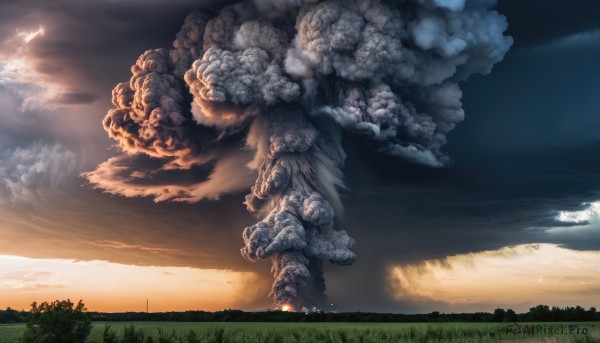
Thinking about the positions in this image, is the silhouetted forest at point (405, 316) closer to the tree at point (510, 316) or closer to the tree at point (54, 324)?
the tree at point (510, 316)

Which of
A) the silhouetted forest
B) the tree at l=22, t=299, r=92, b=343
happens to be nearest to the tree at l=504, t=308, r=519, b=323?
the silhouetted forest

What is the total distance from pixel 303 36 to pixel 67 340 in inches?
2500

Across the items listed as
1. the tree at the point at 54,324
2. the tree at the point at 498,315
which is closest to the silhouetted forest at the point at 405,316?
the tree at the point at 498,315

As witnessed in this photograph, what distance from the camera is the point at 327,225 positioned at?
96.6m

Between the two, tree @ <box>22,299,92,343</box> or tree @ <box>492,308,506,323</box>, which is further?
tree @ <box>492,308,506,323</box>

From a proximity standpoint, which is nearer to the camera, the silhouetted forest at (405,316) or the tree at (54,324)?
the tree at (54,324)

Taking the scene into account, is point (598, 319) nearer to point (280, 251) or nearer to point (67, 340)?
point (280, 251)

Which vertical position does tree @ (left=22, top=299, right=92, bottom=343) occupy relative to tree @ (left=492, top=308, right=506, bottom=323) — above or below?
above

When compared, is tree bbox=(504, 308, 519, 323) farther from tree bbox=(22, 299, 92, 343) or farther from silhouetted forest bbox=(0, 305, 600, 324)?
tree bbox=(22, 299, 92, 343)

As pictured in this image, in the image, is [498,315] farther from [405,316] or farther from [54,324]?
[54,324]

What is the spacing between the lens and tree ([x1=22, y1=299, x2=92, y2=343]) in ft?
103

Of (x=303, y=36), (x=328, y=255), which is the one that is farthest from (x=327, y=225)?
(x=303, y=36)

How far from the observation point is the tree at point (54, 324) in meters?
31.5

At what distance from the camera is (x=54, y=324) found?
104 feet
